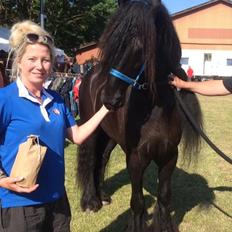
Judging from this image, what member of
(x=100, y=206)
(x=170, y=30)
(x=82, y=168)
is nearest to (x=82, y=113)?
(x=82, y=168)

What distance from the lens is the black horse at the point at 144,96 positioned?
293cm

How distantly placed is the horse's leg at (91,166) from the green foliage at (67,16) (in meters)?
22.2

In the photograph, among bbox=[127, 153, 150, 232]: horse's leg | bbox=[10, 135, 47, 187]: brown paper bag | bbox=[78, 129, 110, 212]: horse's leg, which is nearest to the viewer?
bbox=[10, 135, 47, 187]: brown paper bag

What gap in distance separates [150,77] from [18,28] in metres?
1.15

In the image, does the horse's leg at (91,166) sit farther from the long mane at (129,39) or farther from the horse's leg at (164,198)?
the long mane at (129,39)

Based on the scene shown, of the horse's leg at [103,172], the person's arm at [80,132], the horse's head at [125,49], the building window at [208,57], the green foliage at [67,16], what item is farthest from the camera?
the building window at [208,57]

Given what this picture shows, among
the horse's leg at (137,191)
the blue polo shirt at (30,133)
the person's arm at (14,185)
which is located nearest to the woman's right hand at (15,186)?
the person's arm at (14,185)

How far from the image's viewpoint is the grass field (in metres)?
4.61

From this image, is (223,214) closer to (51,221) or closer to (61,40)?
(51,221)

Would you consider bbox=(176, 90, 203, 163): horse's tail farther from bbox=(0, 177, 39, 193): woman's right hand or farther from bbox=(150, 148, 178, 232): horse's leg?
bbox=(0, 177, 39, 193): woman's right hand

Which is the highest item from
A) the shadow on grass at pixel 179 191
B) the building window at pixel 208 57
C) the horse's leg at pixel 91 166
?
the horse's leg at pixel 91 166

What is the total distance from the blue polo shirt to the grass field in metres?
2.20

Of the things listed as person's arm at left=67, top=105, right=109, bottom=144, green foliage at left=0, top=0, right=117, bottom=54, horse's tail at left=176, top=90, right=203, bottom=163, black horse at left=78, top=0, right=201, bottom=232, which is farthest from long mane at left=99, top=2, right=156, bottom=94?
green foliage at left=0, top=0, right=117, bottom=54

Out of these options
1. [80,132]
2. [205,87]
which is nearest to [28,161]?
[80,132]
